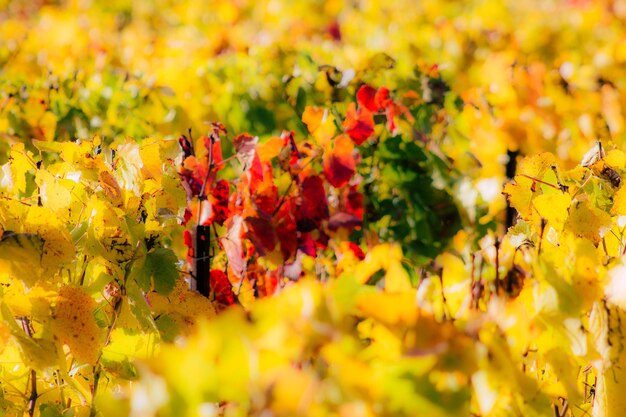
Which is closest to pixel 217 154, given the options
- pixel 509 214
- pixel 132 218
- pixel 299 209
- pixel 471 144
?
pixel 299 209

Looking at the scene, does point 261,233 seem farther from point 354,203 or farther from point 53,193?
point 53,193

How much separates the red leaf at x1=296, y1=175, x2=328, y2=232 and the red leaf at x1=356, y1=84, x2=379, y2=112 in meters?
0.49

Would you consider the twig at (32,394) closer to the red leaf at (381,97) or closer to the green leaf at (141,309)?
the green leaf at (141,309)

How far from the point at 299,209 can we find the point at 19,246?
2.20 ft

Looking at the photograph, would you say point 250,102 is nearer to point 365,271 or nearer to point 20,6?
point 365,271

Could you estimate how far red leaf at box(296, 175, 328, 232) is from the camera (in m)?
1.60

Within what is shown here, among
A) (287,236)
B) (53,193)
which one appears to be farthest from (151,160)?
(287,236)

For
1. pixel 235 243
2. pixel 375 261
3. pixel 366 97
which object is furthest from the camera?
pixel 366 97

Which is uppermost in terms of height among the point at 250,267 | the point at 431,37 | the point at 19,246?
the point at 19,246

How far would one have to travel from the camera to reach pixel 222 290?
169 cm

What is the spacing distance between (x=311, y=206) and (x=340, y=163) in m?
0.11

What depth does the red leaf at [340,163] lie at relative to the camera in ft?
5.26

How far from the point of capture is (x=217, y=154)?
1.68 metres

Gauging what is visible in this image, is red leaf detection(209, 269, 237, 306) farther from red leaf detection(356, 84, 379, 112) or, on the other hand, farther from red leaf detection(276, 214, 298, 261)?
red leaf detection(356, 84, 379, 112)
